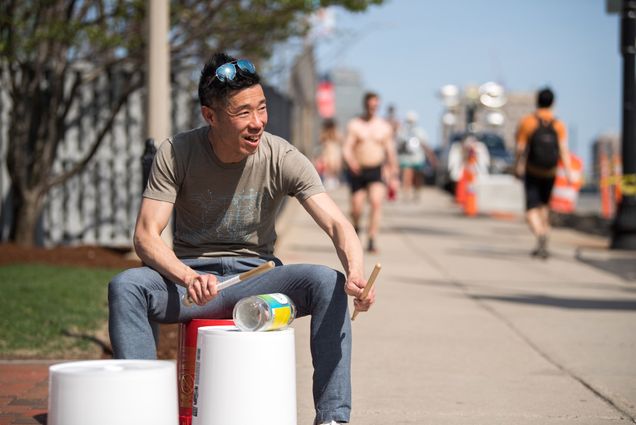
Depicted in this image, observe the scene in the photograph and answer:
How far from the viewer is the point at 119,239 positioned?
13203mm

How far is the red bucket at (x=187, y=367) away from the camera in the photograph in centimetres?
443

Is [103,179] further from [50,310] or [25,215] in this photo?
[50,310]

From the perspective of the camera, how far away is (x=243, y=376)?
4027 millimetres

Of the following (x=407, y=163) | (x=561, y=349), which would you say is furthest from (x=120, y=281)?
(x=407, y=163)

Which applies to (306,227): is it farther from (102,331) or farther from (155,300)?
(155,300)

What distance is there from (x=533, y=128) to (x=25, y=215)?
18.4 feet

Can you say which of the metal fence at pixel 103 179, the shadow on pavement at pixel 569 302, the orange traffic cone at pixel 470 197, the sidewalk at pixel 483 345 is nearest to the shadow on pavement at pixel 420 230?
the sidewalk at pixel 483 345

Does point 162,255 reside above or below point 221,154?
below

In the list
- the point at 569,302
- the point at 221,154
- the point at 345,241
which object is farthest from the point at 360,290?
the point at 569,302

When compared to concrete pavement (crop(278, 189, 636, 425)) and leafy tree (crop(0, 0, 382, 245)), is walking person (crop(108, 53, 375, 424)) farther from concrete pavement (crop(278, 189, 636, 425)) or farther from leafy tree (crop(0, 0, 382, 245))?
leafy tree (crop(0, 0, 382, 245))

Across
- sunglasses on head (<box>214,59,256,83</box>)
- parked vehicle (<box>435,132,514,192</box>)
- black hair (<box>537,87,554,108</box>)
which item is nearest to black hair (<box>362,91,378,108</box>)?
black hair (<box>537,87,554,108</box>)

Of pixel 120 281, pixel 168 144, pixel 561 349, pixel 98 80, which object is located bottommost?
pixel 561 349

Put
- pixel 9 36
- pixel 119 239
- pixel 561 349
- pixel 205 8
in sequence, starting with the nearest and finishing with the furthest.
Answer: pixel 561 349, pixel 9 36, pixel 205 8, pixel 119 239

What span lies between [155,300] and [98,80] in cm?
900
